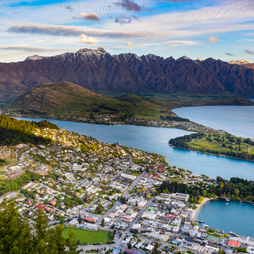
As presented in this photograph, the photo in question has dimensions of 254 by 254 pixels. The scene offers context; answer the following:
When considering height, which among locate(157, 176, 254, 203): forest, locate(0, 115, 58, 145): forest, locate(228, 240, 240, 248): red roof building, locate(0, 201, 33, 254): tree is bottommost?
locate(228, 240, 240, 248): red roof building

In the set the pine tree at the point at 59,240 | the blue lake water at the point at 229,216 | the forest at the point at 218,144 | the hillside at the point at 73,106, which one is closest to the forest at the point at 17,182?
the blue lake water at the point at 229,216

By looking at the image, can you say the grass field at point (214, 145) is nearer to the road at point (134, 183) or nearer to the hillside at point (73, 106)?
the road at point (134, 183)

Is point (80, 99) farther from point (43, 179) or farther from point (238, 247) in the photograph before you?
point (238, 247)

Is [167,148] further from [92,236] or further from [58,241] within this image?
[58,241]

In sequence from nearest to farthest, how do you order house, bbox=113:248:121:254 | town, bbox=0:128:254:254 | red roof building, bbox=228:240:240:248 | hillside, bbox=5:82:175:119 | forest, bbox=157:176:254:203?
house, bbox=113:248:121:254
red roof building, bbox=228:240:240:248
town, bbox=0:128:254:254
forest, bbox=157:176:254:203
hillside, bbox=5:82:175:119

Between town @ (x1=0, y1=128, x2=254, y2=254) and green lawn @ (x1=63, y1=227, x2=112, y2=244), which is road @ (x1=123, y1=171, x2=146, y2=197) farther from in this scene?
green lawn @ (x1=63, y1=227, x2=112, y2=244)

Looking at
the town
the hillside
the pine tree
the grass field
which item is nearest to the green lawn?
the town

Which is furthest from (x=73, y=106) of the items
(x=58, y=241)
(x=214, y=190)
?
(x=58, y=241)
